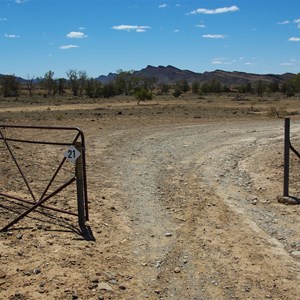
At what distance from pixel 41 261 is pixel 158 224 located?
2115mm

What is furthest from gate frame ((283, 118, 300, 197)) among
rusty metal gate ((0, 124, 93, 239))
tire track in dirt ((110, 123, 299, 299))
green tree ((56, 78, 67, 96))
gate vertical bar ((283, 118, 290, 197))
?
green tree ((56, 78, 67, 96))

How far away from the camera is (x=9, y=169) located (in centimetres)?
1051

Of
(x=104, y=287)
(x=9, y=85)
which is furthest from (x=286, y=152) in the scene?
(x=9, y=85)

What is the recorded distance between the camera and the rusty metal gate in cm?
653

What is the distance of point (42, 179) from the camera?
988cm

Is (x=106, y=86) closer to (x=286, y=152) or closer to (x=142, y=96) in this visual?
(x=142, y=96)

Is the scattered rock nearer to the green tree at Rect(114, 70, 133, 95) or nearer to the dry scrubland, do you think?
the dry scrubland

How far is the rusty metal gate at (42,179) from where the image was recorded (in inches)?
257

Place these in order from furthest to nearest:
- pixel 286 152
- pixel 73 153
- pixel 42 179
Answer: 1. pixel 42 179
2. pixel 286 152
3. pixel 73 153

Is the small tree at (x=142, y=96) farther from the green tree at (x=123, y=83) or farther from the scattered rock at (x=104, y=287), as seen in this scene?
the scattered rock at (x=104, y=287)

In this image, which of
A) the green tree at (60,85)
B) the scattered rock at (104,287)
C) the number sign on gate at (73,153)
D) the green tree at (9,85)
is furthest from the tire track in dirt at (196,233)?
the green tree at (60,85)

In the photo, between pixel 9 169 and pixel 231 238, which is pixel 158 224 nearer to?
pixel 231 238

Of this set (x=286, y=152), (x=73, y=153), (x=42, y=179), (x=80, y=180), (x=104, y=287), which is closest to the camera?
(x=104, y=287)

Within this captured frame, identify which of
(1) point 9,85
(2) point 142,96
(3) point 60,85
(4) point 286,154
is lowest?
(4) point 286,154
